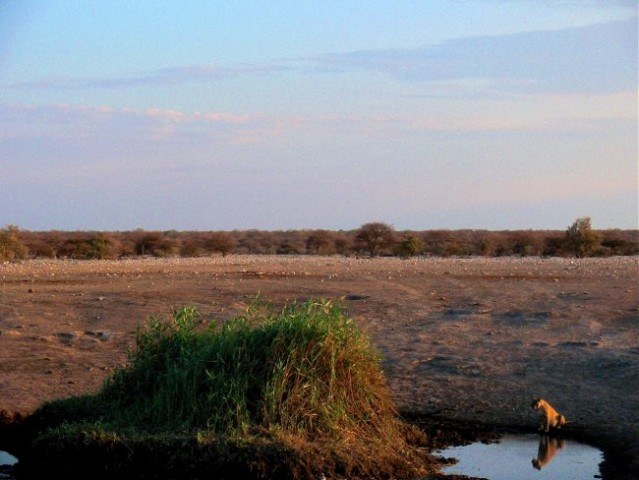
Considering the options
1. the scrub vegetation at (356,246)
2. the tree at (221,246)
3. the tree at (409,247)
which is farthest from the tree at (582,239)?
the tree at (221,246)

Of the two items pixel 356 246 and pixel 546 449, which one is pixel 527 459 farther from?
pixel 356 246

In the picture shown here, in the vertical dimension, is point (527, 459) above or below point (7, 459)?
above

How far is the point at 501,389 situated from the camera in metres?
10.8

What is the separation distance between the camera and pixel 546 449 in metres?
8.89

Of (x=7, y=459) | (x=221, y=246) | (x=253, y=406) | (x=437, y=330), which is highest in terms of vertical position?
(x=221, y=246)

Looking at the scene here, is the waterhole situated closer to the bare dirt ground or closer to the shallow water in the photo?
the bare dirt ground

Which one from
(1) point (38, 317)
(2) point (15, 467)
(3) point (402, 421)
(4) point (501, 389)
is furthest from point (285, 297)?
(2) point (15, 467)

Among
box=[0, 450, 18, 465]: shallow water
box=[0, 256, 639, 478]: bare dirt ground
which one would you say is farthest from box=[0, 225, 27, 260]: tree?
box=[0, 450, 18, 465]: shallow water

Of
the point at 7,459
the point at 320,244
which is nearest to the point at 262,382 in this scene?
the point at 7,459

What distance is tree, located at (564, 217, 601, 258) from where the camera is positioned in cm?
3566

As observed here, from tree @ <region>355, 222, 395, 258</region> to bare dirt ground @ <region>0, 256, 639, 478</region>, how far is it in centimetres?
1466

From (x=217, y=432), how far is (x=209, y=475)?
16.4 inches

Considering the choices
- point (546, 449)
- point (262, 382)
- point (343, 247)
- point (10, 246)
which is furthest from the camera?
point (343, 247)

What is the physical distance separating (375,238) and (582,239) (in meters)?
8.44
